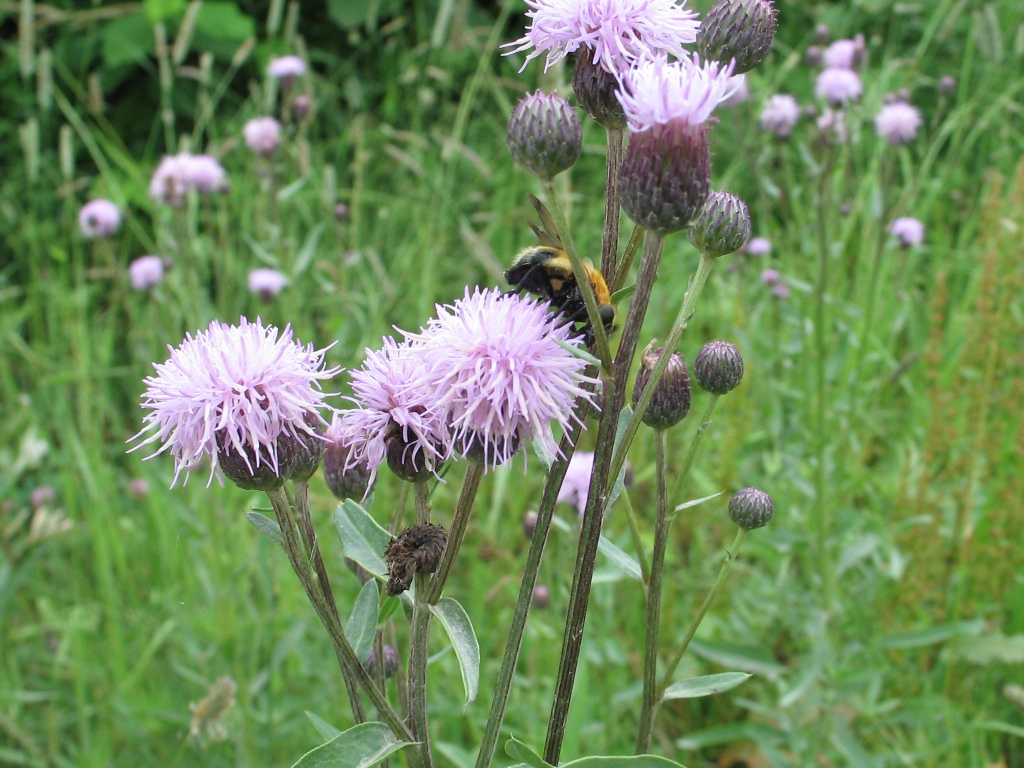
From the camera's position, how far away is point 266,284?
3758 mm

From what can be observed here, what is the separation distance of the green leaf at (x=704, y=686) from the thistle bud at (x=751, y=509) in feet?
0.87

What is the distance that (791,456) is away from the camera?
10.0 ft

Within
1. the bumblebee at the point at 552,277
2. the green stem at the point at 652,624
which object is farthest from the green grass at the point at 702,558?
the bumblebee at the point at 552,277

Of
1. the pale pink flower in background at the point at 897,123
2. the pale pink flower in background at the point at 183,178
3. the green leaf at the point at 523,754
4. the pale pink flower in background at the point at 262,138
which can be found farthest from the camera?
the pale pink flower in background at the point at 262,138

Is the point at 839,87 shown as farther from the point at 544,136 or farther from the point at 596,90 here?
the point at 544,136

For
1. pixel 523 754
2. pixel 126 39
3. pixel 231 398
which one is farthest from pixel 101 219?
pixel 523 754

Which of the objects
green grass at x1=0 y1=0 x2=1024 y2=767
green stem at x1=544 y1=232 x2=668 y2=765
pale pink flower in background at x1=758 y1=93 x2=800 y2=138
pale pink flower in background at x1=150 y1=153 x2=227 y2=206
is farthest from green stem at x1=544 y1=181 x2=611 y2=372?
pale pink flower in background at x1=758 y1=93 x2=800 y2=138

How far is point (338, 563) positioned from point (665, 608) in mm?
1090

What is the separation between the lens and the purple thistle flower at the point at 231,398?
42.7 inches

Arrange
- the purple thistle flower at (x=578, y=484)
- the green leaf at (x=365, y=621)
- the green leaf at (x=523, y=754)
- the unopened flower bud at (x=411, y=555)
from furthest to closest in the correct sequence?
the purple thistle flower at (x=578, y=484)
the green leaf at (x=365, y=621)
the unopened flower bud at (x=411, y=555)
the green leaf at (x=523, y=754)

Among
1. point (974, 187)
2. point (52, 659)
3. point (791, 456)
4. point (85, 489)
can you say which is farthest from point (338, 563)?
point (974, 187)

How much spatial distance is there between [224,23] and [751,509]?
5.08m

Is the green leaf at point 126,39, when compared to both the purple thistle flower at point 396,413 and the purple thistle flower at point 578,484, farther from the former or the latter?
the purple thistle flower at point 396,413

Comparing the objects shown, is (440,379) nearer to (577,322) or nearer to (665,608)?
(577,322)
